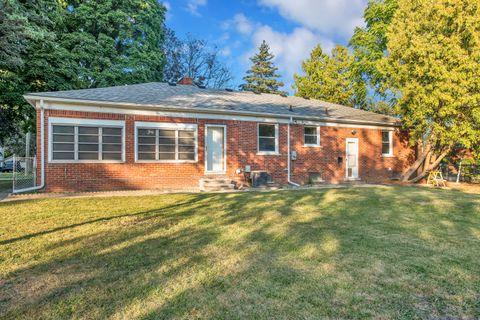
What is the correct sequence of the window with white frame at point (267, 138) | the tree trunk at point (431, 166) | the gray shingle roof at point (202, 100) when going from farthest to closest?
the tree trunk at point (431, 166) < the window with white frame at point (267, 138) < the gray shingle roof at point (202, 100)

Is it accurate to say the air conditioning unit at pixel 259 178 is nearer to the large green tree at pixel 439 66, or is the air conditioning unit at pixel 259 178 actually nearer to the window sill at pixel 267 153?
the window sill at pixel 267 153

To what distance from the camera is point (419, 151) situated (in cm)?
1795

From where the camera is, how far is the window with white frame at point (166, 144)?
12016 mm

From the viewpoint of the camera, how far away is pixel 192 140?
1278 cm

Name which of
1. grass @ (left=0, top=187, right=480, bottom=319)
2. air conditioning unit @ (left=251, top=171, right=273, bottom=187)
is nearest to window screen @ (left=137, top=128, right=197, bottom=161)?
air conditioning unit @ (left=251, top=171, right=273, bottom=187)

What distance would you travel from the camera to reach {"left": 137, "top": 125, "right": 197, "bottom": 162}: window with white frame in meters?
12.0

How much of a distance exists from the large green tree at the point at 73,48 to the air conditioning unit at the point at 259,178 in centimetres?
945

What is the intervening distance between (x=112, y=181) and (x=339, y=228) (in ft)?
28.9

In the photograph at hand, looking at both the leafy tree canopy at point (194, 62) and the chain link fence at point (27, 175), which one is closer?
the chain link fence at point (27, 175)

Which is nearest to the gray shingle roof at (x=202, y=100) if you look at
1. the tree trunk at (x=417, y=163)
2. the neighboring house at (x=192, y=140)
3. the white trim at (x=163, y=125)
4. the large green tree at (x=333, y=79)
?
the neighboring house at (x=192, y=140)

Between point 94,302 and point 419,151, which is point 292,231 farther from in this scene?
point 419,151

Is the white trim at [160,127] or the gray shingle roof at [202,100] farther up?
the gray shingle roof at [202,100]

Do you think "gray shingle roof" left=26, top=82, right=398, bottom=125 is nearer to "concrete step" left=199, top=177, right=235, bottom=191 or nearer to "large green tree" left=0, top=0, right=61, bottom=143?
"large green tree" left=0, top=0, right=61, bottom=143

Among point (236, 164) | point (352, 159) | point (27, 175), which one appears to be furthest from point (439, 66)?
point (27, 175)
